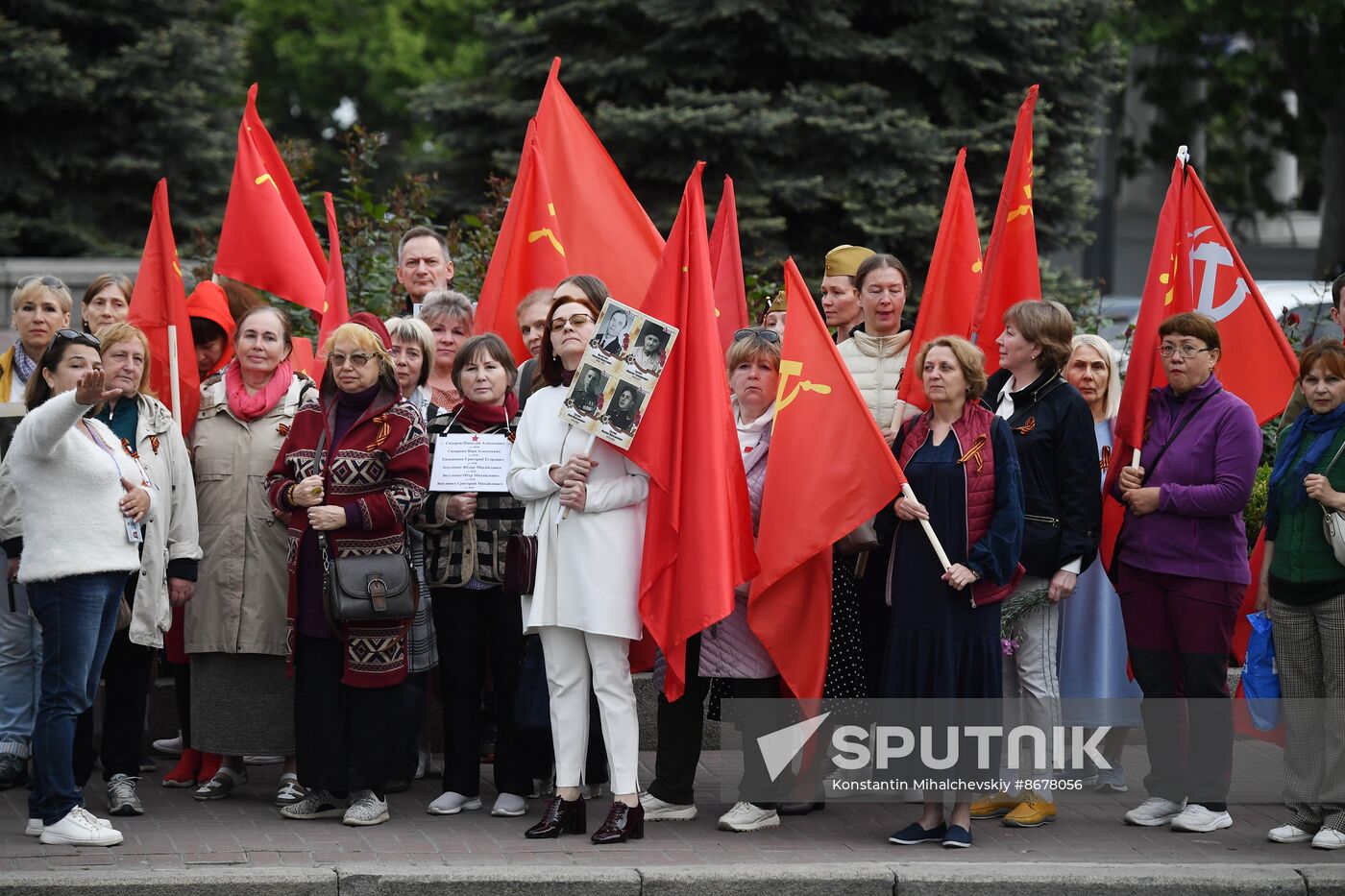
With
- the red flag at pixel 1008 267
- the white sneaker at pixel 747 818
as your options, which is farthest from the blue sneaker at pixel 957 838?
the red flag at pixel 1008 267

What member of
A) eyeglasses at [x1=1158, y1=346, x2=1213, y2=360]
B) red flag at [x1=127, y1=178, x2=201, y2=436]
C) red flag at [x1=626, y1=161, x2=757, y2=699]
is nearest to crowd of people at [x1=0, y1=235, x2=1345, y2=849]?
eyeglasses at [x1=1158, y1=346, x2=1213, y2=360]

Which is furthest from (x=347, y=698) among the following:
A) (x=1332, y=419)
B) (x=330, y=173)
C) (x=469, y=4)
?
(x=469, y=4)

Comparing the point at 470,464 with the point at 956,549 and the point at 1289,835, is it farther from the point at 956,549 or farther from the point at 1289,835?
the point at 1289,835

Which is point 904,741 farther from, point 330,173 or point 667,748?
point 330,173

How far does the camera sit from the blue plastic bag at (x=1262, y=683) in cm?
698

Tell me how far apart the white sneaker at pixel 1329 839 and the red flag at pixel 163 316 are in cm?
489

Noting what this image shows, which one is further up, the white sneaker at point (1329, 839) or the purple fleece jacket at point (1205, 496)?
the purple fleece jacket at point (1205, 496)

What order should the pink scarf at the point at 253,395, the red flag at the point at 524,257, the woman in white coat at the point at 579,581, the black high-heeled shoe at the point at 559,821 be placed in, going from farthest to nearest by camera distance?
the red flag at the point at 524,257 → the pink scarf at the point at 253,395 → the black high-heeled shoe at the point at 559,821 → the woman in white coat at the point at 579,581

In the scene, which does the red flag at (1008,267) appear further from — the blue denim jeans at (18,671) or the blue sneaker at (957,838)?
the blue denim jeans at (18,671)

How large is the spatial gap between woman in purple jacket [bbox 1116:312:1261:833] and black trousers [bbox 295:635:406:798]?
3.03 metres

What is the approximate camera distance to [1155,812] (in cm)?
697

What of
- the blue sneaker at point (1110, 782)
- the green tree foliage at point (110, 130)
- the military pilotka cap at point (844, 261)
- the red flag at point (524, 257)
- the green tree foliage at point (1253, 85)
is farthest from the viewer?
the green tree foliage at point (1253, 85)

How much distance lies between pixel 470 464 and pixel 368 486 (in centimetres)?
42

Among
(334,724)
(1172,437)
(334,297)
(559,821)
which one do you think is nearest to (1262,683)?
(1172,437)
